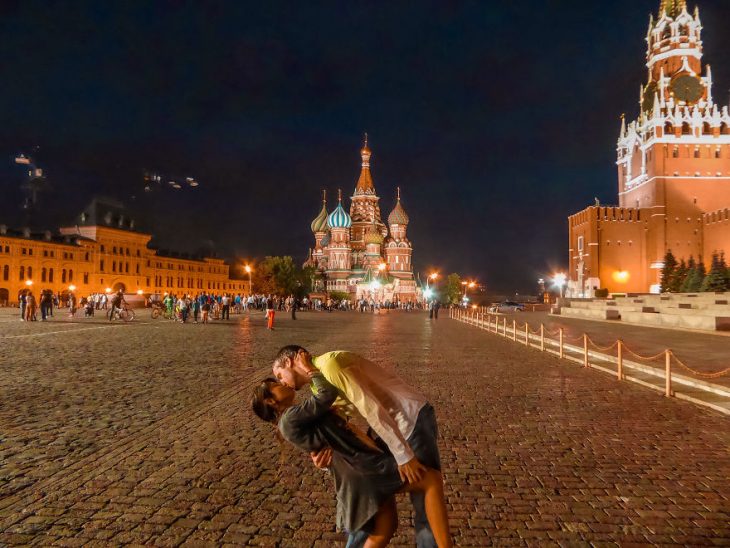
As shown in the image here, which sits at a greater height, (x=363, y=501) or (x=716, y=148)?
(x=716, y=148)

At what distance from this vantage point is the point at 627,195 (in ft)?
248

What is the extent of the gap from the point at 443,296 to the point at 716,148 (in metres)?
70.2

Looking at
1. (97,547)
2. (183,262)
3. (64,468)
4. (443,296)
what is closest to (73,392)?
(64,468)

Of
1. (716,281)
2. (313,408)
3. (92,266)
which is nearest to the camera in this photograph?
(313,408)

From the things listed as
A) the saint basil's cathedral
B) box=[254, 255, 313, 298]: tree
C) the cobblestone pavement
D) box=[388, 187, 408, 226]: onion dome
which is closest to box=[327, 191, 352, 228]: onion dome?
the saint basil's cathedral

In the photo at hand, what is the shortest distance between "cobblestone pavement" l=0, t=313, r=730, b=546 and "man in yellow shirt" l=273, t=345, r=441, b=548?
1.12 m

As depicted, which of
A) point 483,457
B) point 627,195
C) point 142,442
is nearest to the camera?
point 483,457

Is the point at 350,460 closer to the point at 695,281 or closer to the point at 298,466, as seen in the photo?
the point at 298,466

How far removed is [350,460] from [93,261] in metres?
78.2

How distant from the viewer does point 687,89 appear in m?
67.8

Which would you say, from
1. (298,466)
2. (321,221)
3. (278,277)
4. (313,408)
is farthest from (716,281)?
(321,221)

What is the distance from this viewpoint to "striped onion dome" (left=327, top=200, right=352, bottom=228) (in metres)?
107

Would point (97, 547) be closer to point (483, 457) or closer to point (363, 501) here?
point (363, 501)

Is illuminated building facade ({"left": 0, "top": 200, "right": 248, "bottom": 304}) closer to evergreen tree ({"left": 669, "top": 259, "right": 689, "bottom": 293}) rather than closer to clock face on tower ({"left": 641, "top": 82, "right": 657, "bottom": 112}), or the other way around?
evergreen tree ({"left": 669, "top": 259, "right": 689, "bottom": 293})
